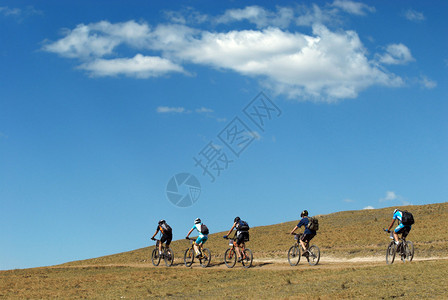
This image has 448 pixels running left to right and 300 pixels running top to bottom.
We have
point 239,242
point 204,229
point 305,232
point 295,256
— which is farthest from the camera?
point 204,229

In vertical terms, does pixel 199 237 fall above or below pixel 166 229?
below

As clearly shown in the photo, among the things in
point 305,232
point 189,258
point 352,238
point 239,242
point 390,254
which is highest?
point 352,238

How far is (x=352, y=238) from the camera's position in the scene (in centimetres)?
4128

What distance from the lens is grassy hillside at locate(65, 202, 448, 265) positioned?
3369cm

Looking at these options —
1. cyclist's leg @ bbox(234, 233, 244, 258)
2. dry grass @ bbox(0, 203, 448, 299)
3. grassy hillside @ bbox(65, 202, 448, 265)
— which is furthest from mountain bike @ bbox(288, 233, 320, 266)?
grassy hillside @ bbox(65, 202, 448, 265)

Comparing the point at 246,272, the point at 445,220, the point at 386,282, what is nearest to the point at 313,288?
the point at 386,282

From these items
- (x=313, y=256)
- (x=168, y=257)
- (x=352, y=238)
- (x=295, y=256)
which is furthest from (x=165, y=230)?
(x=352, y=238)

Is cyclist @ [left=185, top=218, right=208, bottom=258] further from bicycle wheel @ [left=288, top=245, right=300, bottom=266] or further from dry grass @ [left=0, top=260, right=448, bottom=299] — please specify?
bicycle wheel @ [left=288, top=245, right=300, bottom=266]

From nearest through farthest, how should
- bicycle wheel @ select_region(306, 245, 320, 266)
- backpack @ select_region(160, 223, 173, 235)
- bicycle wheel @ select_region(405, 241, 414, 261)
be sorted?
bicycle wheel @ select_region(405, 241, 414, 261), bicycle wheel @ select_region(306, 245, 320, 266), backpack @ select_region(160, 223, 173, 235)

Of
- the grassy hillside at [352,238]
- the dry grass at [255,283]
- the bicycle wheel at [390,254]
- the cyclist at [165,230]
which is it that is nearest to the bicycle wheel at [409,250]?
the bicycle wheel at [390,254]

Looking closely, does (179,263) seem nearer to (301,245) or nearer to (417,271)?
(301,245)

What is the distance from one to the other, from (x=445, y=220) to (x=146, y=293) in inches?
1334

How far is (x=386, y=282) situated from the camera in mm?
16578

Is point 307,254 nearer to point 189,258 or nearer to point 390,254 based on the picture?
point 390,254
